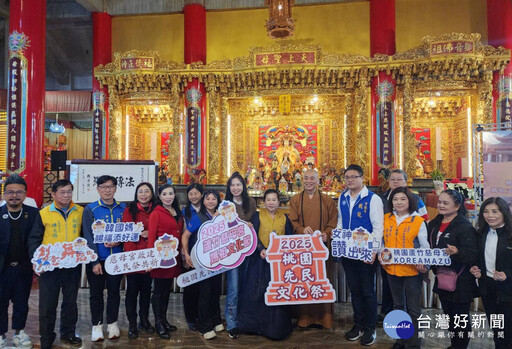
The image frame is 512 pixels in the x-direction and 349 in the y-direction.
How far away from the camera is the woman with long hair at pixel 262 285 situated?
8.97ft

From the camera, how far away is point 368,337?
265 cm

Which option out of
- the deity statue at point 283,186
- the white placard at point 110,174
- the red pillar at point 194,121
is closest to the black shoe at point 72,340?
the white placard at point 110,174

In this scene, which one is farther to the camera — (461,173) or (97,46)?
(97,46)

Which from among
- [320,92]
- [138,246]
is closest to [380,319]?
[138,246]

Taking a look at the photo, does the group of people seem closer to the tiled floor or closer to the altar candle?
the tiled floor

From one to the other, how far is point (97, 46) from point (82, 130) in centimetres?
482

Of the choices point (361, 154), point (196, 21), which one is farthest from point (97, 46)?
point (361, 154)

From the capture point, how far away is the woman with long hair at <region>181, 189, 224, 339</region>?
2.75 meters

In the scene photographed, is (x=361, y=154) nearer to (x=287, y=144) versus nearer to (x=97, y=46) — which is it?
(x=287, y=144)

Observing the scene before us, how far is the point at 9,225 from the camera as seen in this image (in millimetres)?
2496

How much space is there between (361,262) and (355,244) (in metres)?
0.19

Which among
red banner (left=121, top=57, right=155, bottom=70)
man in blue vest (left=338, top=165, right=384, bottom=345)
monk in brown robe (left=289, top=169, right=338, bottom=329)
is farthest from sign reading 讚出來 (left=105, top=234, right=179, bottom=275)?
red banner (left=121, top=57, right=155, bottom=70)

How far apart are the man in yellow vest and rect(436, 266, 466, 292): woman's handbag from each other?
2668 millimetres

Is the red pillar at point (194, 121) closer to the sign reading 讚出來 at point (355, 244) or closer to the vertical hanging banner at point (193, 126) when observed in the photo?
the vertical hanging banner at point (193, 126)
